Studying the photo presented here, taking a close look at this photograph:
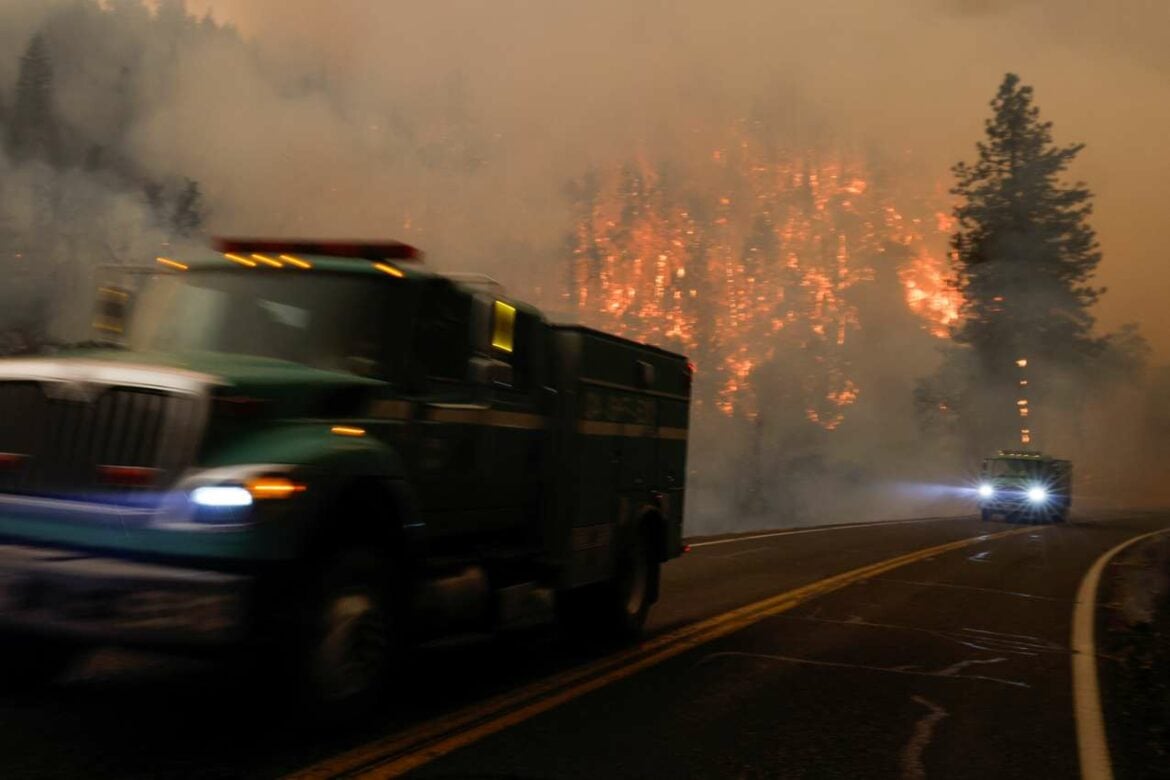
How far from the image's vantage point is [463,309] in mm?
6594

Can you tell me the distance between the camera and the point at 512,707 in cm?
635

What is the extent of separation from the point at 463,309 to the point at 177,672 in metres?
2.74

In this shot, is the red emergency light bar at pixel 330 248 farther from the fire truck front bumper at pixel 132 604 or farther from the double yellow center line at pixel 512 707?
the double yellow center line at pixel 512 707

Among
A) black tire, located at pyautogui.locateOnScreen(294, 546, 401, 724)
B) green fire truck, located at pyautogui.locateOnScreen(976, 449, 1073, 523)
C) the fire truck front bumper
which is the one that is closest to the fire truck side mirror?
black tire, located at pyautogui.locateOnScreen(294, 546, 401, 724)

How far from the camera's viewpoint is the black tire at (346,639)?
5184 millimetres

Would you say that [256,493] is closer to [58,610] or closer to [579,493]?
[58,610]

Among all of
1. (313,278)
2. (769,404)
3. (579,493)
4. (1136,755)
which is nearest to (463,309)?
(313,278)

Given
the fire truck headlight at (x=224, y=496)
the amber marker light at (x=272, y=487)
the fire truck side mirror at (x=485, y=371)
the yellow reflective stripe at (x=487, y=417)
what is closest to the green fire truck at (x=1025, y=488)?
the yellow reflective stripe at (x=487, y=417)

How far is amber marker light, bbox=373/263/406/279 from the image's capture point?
6234 mm

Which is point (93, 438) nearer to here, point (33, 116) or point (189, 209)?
point (189, 209)

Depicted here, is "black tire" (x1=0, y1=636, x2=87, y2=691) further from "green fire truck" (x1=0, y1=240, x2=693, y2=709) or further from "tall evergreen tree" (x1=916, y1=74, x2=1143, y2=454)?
"tall evergreen tree" (x1=916, y1=74, x2=1143, y2=454)

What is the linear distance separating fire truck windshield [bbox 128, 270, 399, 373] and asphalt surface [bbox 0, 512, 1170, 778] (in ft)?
5.74

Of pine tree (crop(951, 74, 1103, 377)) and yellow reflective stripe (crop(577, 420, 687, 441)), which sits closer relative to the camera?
yellow reflective stripe (crop(577, 420, 687, 441))

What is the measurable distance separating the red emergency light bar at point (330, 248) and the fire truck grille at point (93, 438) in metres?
1.64
